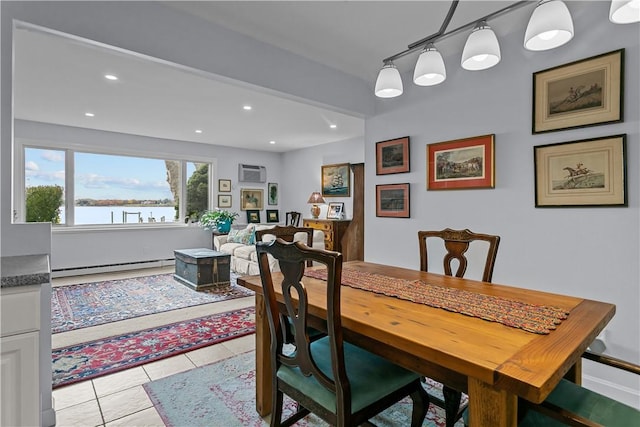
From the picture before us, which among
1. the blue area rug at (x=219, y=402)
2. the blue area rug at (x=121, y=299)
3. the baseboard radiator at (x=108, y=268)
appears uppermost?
the baseboard radiator at (x=108, y=268)

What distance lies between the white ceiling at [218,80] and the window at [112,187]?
668mm

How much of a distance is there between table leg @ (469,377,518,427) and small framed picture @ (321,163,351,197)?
537 cm

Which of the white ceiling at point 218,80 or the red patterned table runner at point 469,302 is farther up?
the white ceiling at point 218,80

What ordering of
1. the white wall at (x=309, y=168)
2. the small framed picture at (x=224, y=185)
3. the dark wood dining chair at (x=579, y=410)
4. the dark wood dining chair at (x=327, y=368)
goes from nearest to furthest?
the dark wood dining chair at (x=579, y=410)
the dark wood dining chair at (x=327, y=368)
the white wall at (x=309, y=168)
the small framed picture at (x=224, y=185)

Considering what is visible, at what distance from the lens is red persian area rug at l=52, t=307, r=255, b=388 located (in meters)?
2.33

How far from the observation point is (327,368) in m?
1.38

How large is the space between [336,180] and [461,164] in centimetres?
379

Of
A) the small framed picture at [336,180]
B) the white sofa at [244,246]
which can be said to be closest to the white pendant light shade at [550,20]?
the white sofa at [244,246]

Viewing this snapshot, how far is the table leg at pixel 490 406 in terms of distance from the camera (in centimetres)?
90

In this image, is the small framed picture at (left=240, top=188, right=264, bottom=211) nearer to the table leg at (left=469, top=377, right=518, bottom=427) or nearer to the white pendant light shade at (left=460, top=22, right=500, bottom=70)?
the white pendant light shade at (left=460, top=22, right=500, bottom=70)

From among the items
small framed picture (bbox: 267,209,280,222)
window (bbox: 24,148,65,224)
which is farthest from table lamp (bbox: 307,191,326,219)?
window (bbox: 24,148,65,224)

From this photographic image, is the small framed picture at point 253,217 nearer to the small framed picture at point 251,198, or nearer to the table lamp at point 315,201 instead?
the small framed picture at point 251,198

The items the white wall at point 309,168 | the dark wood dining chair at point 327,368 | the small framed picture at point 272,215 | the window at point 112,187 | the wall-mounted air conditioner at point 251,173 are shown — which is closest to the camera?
the dark wood dining chair at point 327,368

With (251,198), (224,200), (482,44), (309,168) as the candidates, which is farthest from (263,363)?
Answer: (251,198)
